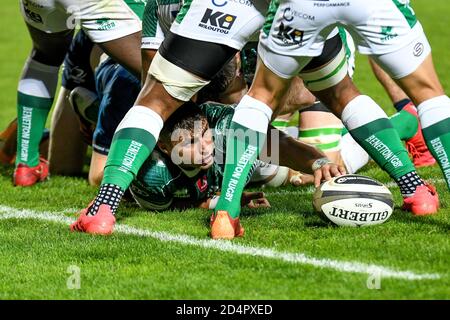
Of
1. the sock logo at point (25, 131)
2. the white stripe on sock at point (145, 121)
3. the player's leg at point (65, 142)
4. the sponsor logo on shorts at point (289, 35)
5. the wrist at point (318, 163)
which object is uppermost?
the sponsor logo on shorts at point (289, 35)

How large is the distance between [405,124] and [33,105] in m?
2.79

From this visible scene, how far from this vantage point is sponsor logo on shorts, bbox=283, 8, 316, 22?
193 inches

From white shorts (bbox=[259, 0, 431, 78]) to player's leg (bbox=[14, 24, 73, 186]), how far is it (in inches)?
111

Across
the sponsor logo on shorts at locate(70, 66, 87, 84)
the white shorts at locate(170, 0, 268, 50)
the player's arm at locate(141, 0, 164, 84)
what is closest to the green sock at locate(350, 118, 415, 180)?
the white shorts at locate(170, 0, 268, 50)

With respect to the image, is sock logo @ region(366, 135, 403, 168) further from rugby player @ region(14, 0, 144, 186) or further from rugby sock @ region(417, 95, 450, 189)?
rugby player @ region(14, 0, 144, 186)

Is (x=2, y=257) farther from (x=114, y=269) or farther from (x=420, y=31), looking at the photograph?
(x=420, y=31)

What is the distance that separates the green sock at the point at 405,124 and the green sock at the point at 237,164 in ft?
7.41

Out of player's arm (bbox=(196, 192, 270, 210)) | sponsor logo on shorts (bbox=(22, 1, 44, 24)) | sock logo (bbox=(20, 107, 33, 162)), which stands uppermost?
sponsor logo on shorts (bbox=(22, 1, 44, 24))

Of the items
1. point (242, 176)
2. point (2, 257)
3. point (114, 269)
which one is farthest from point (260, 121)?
point (2, 257)

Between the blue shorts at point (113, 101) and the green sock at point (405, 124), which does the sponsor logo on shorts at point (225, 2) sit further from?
the green sock at point (405, 124)

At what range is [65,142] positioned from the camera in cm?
781

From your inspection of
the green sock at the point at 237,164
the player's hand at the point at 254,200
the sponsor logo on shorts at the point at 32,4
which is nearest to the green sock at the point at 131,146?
the green sock at the point at 237,164

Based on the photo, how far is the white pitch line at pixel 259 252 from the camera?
14.0 ft

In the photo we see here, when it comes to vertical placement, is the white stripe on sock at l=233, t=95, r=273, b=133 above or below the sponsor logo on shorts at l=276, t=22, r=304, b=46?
below
